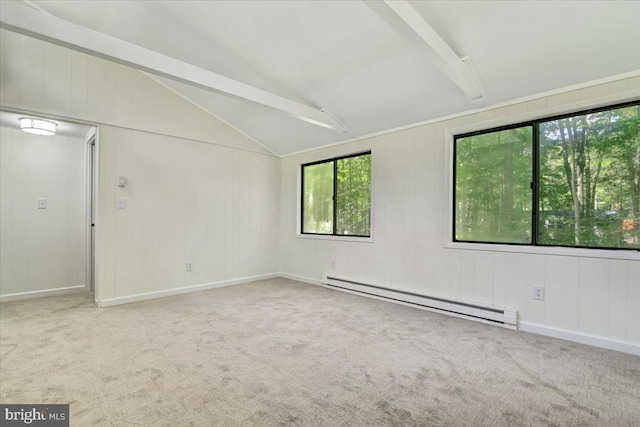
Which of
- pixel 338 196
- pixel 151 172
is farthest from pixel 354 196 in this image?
pixel 151 172

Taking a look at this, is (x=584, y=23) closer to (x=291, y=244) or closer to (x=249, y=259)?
(x=291, y=244)

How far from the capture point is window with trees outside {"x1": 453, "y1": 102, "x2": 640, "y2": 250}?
245 cm

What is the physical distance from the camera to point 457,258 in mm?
3250

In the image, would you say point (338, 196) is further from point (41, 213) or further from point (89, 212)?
point (41, 213)

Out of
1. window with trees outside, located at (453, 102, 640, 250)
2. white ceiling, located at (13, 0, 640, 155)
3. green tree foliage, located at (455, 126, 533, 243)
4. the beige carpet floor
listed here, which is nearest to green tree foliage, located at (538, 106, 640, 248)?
window with trees outside, located at (453, 102, 640, 250)

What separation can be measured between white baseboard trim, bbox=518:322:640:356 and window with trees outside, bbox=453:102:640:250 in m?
0.74

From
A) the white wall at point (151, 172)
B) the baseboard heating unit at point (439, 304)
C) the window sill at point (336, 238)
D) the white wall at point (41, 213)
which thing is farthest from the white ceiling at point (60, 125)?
the baseboard heating unit at point (439, 304)

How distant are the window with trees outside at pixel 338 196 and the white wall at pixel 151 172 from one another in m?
0.85

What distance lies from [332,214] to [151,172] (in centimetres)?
256

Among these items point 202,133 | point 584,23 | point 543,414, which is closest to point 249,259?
point 202,133

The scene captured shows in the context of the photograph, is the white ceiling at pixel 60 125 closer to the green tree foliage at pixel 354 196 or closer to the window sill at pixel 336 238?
the window sill at pixel 336 238

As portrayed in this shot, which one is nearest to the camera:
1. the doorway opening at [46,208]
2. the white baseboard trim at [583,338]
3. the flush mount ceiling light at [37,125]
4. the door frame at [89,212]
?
the white baseboard trim at [583,338]

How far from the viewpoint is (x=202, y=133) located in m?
4.39

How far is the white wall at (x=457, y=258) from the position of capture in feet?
7.96
